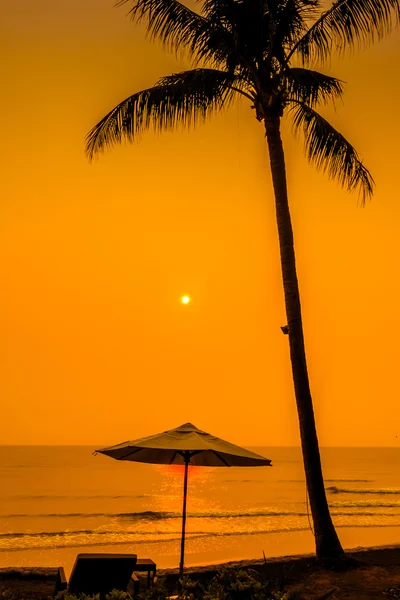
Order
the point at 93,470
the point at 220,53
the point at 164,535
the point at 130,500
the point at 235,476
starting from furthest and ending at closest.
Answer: the point at 93,470 < the point at 235,476 < the point at 130,500 < the point at 164,535 < the point at 220,53

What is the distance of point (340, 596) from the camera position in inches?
320

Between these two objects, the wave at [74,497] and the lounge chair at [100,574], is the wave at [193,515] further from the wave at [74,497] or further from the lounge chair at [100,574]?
the lounge chair at [100,574]

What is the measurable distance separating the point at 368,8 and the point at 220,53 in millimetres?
2785

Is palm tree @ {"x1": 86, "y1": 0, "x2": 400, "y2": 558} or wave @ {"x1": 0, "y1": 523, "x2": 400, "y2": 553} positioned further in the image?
wave @ {"x1": 0, "y1": 523, "x2": 400, "y2": 553}

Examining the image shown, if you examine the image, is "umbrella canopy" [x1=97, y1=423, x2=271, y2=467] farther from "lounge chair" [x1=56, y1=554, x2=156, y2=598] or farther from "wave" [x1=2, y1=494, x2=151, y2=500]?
"wave" [x1=2, y1=494, x2=151, y2=500]

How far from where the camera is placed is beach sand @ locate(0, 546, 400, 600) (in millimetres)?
8414

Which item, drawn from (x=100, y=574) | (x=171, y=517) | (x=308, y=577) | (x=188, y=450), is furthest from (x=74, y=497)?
(x=188, y=450)

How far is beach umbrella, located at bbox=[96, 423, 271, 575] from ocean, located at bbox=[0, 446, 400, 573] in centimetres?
240

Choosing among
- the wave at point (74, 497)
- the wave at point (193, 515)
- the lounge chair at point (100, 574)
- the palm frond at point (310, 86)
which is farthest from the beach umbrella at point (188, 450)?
the wave at point (74, 497)

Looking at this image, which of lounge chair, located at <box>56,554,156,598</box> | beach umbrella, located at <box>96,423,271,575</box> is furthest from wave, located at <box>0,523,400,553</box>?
lounge chair, located at <box>56,554,156,598</box>

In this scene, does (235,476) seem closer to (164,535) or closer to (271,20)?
(164,535)

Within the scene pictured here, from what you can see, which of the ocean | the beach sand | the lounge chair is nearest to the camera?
the lounge chair

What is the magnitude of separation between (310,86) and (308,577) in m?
8.62

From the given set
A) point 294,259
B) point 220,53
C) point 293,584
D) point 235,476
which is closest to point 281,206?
point 294,259
